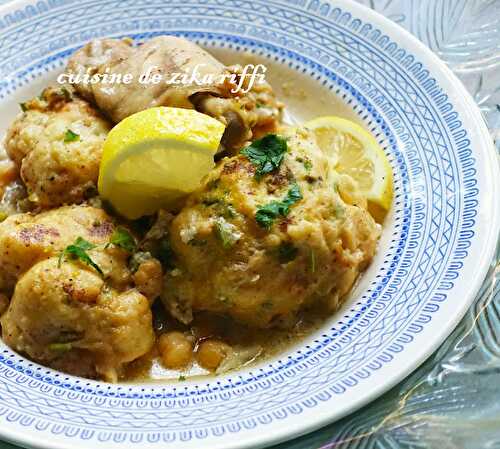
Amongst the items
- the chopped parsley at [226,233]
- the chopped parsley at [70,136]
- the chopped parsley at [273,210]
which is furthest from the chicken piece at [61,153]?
the chopped parsley at [273,210]

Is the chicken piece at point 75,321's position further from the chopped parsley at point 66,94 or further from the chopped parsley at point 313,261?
the chopped parsley at point 66,94

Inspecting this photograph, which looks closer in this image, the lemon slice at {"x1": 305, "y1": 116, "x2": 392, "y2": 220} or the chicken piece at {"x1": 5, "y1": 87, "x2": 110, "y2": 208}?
the chicken piece at {"x1": 5, "y1": 87, "x2": 110, "y2": 208}

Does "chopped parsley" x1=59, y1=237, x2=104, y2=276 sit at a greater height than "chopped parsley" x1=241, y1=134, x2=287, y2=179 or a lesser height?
lesser

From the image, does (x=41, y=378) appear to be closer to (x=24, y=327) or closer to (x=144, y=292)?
(x=24, y=327)

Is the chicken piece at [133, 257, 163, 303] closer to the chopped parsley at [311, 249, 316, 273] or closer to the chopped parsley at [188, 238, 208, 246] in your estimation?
the chopped parsley at [188, 238, 208, 246]

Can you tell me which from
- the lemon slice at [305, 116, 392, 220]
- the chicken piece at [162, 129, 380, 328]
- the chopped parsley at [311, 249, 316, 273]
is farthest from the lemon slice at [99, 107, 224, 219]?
the lemon slice at [305, 116, 392, 220]

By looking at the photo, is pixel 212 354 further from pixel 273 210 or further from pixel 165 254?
pixel 273 210

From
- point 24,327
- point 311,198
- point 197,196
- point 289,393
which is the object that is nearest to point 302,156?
point 311,198
